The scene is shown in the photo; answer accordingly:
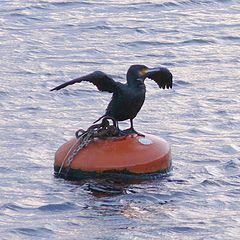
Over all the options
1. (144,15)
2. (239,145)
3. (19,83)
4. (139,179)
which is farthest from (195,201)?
(144,15)

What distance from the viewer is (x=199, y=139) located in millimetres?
17891

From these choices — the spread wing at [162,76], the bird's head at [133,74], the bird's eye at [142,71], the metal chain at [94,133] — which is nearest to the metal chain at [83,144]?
the metal chain at [94,133]

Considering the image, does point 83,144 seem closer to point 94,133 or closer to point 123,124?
point 94,133

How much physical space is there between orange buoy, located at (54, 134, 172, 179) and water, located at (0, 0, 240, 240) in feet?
0.48

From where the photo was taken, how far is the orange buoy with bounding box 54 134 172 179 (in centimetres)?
1549

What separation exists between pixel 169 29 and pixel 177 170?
9.32m

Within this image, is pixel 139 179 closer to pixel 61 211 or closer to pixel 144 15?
pixel 61 211

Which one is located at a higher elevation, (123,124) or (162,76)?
(162,76)

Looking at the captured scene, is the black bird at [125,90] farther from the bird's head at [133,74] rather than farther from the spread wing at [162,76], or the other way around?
the spread wing at [162,76]

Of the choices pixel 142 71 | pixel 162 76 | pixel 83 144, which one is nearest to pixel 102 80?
pixel 142 71

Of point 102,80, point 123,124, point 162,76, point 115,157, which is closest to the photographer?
point 115,157

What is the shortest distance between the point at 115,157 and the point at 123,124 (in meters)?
3.10

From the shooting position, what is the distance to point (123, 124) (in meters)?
18.6

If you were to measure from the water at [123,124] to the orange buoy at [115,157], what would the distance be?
0.15 meters
